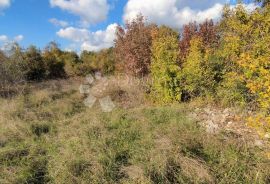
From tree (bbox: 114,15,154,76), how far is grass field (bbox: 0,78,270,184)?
425 cm

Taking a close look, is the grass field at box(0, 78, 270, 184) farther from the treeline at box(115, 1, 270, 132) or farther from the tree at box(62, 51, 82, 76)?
the tree at box(62, 51, 82, 76)

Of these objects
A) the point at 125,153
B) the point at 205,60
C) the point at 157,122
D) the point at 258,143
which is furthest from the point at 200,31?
the point at 125,153

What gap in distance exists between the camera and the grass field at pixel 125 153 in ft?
11.5

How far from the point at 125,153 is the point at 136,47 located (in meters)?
6.54

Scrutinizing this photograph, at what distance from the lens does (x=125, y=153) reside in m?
4.26

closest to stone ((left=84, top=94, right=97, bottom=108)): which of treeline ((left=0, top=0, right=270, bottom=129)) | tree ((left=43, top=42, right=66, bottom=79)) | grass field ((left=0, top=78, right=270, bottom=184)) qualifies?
treeline ((left=0, top=0, right=270, bottom=129))

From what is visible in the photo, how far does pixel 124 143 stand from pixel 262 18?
3758 mm

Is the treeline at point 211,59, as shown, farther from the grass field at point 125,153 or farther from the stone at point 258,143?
the grass field at point 125,153

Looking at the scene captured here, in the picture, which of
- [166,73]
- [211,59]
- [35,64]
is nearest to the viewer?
[211,59]

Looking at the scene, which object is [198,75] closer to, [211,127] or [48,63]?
[211,127]

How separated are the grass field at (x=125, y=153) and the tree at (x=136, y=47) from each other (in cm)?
425

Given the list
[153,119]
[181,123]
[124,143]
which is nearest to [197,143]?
[181,123]

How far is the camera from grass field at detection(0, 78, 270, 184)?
3492 mm

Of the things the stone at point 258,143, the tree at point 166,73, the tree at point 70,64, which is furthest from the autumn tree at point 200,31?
the tree at point 70,64
